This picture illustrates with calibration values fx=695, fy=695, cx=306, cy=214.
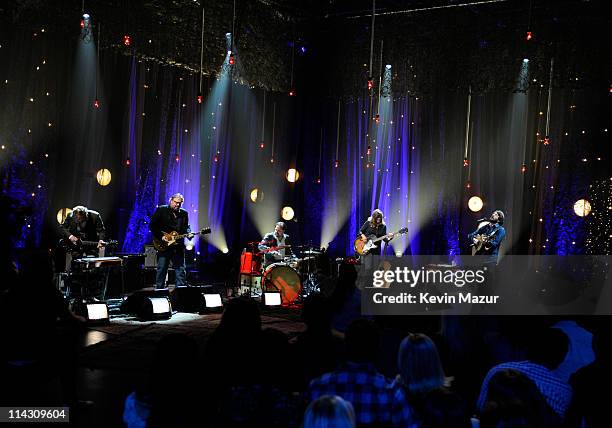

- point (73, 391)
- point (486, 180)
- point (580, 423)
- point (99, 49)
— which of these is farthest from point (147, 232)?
point (580, 423)

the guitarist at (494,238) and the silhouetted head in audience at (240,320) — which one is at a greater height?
the guitarist at (494,238)

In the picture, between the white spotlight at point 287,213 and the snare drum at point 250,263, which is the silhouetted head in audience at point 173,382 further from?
the white spotlight at point 287,213

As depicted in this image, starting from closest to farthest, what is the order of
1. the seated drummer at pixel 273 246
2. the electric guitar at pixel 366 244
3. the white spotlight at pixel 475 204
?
the seated drummer at pixel 273 246 < the electric guitar at pixel 366 244 < the white spotlight at pixel 475 204

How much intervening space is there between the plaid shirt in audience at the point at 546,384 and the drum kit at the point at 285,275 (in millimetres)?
8428

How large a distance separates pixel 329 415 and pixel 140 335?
Answer: 6.53m

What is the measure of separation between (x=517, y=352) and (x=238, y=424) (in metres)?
1.69

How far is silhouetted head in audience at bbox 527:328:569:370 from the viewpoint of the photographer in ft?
12.0

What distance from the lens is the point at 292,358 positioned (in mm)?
3965

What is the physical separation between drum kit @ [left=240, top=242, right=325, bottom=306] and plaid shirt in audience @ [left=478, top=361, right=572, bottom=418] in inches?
332

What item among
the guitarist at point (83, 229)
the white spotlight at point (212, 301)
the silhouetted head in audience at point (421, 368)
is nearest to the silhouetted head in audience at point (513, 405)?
the silhouetted head in audience at point (421, 368)

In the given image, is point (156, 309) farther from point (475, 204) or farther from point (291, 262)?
point (475, 204)

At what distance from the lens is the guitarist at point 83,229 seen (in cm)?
1073

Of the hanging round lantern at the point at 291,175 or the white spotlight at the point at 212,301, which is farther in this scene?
the hanging round lantern at the point at 291,175

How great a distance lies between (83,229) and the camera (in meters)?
11.1
